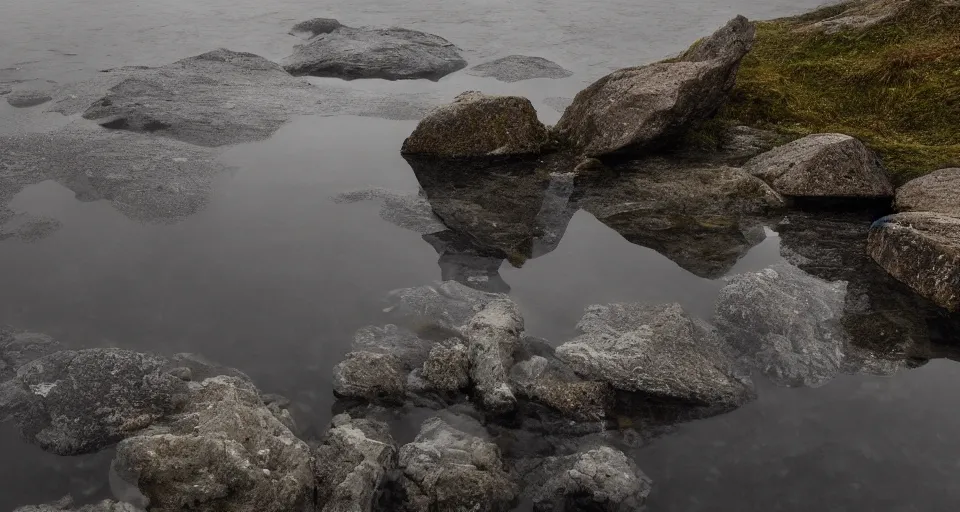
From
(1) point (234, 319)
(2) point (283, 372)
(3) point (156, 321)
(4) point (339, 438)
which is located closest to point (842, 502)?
(4) point (339, 438)

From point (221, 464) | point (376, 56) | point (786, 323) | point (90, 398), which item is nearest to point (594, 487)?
point (221, 464)

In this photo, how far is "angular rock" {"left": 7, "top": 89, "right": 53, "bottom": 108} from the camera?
21.1m

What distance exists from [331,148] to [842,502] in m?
14.7

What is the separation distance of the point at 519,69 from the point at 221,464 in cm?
2129

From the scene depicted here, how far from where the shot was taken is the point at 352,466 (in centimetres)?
814

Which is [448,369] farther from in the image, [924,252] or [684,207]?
[924,252]

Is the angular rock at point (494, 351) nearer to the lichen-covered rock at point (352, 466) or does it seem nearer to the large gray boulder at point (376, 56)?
the lichen-covered rock at point (352, 466)

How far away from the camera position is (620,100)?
1717cm

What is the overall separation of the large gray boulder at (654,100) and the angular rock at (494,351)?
301 inches

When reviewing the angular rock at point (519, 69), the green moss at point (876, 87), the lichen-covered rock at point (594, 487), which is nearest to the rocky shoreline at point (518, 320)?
the lichen-covered rock at point (594, 487)

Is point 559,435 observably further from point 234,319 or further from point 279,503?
point 234,319

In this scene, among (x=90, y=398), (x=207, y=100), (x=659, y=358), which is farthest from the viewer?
(x=207, y=100)

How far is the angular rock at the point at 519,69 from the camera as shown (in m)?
25.4

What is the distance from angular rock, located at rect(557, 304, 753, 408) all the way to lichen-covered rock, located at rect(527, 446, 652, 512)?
173cm
